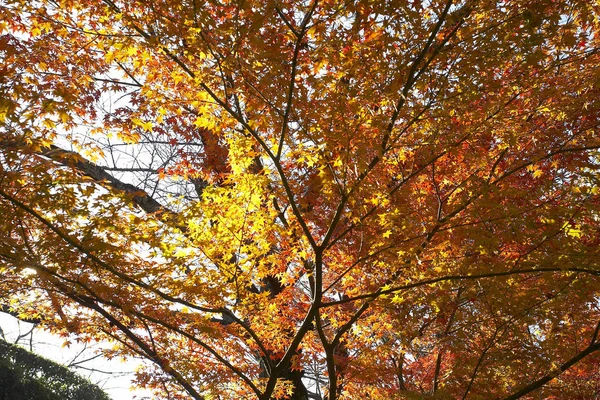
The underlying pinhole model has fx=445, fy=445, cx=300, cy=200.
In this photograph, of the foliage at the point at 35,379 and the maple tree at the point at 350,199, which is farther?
the foliage at the point at 35,379

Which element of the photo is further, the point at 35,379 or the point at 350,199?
the point at 35,379

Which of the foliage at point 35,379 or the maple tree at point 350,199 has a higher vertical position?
the maple tree at point 350,199

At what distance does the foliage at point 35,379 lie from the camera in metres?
8.45

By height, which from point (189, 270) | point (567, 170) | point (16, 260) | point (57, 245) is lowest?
point (16, 260)

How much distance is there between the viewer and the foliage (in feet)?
27.7

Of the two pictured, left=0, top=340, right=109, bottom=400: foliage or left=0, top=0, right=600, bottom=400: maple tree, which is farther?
left=0, top=340, right=109, bottom=400: foliage

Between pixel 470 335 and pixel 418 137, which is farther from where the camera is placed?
pixel 470 335

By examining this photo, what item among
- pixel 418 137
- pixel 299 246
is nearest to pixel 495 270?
pixel 418 137

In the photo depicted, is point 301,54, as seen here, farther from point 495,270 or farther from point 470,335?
point 470,335

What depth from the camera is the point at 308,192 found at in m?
5.83

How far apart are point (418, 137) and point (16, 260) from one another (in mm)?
3789

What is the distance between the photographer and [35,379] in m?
8.78

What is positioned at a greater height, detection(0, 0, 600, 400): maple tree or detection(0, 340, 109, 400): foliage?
detection(0, 0, 600, 400): maple tree

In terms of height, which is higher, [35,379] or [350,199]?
[350,199]
